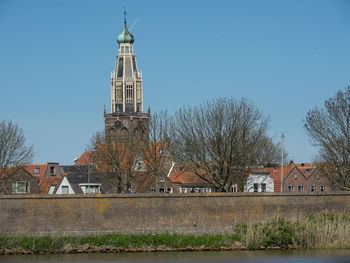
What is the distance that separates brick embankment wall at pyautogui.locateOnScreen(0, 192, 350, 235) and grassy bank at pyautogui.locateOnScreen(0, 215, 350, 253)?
267 centimetres

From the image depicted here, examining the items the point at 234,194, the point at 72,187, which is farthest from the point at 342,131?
the point at 72,187

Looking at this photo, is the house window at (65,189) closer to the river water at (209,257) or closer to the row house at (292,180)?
the row house at (292,180)

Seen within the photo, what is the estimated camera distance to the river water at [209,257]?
28.5m

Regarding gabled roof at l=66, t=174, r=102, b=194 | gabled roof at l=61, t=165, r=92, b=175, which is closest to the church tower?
gabled roof at l=61, t=165, r=92, b=175

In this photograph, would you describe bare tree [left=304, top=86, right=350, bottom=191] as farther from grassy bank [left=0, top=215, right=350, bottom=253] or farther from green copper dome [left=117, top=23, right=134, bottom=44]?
green copper dome [left=117, top=23, right=134, bottom=44]

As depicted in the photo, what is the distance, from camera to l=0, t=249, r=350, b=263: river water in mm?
28531

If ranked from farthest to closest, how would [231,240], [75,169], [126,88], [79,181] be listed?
[126,88] → [75,169] → [79,181] → [231,240]

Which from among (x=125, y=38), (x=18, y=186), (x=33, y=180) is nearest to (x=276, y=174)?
(x=33, y=180)

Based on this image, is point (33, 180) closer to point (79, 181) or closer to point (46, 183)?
point (46, 183)

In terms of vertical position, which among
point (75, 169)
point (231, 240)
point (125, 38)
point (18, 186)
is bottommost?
point (231, 240)

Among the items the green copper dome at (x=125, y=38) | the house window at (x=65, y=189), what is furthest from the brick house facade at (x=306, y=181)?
the green copper dome at (x=125, y=38)

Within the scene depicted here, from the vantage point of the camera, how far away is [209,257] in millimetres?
29250

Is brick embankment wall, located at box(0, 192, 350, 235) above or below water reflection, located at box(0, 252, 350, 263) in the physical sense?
above

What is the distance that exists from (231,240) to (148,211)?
524 cm
